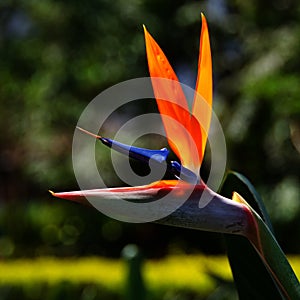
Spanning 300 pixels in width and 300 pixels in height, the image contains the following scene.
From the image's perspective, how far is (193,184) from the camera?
0.84 m

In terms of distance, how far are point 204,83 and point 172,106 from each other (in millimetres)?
47


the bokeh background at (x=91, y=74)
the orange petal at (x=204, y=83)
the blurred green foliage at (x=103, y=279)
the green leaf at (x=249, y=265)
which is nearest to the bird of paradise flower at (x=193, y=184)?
the orange petal at (x=204, y=83)

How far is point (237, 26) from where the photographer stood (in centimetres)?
725

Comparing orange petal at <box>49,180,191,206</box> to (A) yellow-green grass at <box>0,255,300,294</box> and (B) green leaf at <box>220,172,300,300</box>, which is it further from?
(A) yellow-green grass at <box>0,255,300,294</box>

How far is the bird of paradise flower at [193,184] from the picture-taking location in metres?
0.81

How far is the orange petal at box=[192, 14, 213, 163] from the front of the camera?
81 cm

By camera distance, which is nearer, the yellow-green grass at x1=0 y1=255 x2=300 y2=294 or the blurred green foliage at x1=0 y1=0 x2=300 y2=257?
the yellow-green grass at x1=0 y1=255 x2=300 y2=294

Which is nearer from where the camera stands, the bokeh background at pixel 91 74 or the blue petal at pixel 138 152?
the blue petal at pixel 138 152

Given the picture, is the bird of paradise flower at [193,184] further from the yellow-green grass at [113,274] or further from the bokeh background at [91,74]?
the bokeh background at [91,74]

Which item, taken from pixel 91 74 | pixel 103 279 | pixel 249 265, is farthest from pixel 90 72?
pixel 249 265

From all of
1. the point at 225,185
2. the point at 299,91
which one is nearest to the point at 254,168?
the point at 299,91

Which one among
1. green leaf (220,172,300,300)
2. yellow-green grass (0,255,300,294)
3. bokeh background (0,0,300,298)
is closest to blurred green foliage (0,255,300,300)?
yellow-green grass (0,255,300,294)

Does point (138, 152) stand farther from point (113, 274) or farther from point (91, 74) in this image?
point (91, 74)

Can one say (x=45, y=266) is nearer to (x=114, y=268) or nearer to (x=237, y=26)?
(x=114, y=268)
